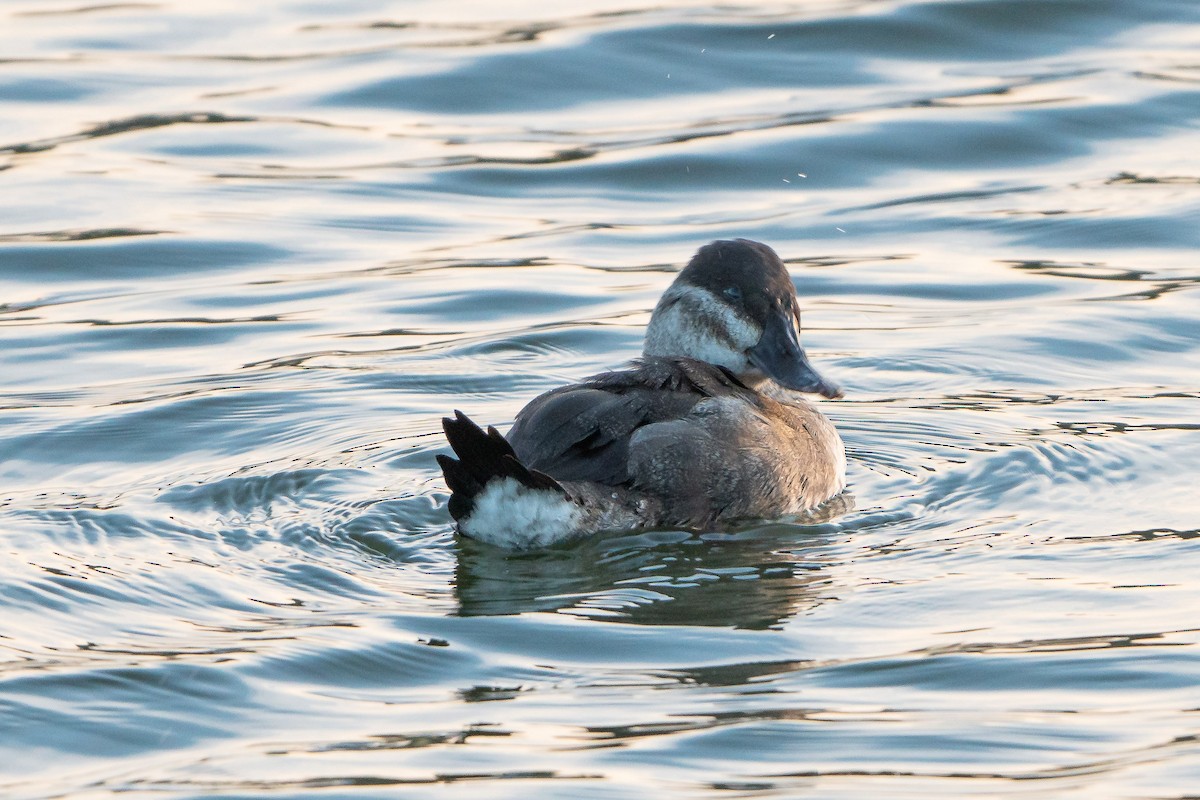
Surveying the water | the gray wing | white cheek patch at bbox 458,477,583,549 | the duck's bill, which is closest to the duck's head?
the duck's bill

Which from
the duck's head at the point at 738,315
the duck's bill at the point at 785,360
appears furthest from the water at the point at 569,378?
the duck's head at the point at 738,315

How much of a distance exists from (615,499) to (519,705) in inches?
53.1

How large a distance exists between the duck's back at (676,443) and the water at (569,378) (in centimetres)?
13

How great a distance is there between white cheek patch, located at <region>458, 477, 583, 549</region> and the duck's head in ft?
4.39

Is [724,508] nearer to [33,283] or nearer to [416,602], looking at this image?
[416,602]

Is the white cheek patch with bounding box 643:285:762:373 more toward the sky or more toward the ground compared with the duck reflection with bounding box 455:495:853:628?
more toward the sky

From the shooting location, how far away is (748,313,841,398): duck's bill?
264 inches

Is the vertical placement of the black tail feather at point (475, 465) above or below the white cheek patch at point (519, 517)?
above

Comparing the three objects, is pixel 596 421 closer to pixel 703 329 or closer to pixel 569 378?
pixel 703 329

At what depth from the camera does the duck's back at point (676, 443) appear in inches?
230

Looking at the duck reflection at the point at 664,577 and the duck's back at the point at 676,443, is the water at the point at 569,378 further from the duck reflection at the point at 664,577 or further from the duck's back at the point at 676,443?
the duck's back at the point at 676,443

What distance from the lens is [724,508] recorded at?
239 inches

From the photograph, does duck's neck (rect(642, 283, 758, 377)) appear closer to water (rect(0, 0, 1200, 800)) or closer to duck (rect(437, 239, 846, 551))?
duck (rect(437, 239, 846, 551))

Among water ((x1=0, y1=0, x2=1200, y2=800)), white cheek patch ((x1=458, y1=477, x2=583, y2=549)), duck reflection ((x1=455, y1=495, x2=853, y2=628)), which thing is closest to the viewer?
water ((x1=0, y1=0, x2=1200, y2=800))
